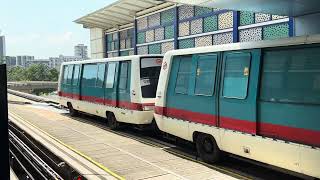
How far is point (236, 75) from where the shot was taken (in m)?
9.73

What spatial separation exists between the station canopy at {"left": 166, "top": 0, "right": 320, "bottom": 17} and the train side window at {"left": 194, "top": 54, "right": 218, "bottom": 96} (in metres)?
2.31

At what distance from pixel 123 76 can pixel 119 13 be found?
65.6ft

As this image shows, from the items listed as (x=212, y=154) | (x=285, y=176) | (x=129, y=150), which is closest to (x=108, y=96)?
(x=129, y=150)

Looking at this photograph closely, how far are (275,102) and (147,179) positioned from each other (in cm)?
307

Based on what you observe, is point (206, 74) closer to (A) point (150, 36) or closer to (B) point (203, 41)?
(B) point (203, 41)

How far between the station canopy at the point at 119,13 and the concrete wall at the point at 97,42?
0.91 meters

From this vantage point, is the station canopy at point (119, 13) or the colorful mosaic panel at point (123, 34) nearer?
the station canopy at point (119, 13)

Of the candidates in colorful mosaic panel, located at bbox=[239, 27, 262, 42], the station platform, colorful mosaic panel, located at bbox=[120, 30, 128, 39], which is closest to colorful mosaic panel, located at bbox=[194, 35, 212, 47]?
colorful mosaic panel, located at bbox=[239, 27, 262, 42]

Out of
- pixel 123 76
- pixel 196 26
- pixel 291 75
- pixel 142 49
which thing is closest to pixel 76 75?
pixel 123 76

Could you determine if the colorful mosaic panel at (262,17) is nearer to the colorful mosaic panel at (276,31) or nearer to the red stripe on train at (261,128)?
the colorful mosaic panel at (276,31)

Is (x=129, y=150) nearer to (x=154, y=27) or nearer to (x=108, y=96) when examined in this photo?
(x=108, y=96)

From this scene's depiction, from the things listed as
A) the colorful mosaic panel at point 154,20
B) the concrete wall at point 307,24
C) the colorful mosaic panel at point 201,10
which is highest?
the colorful mosaic panel at point 154,20

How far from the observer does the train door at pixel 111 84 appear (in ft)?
54.7

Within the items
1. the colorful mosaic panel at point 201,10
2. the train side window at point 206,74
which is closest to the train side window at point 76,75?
the colorful mosaic panel at point 201,10
